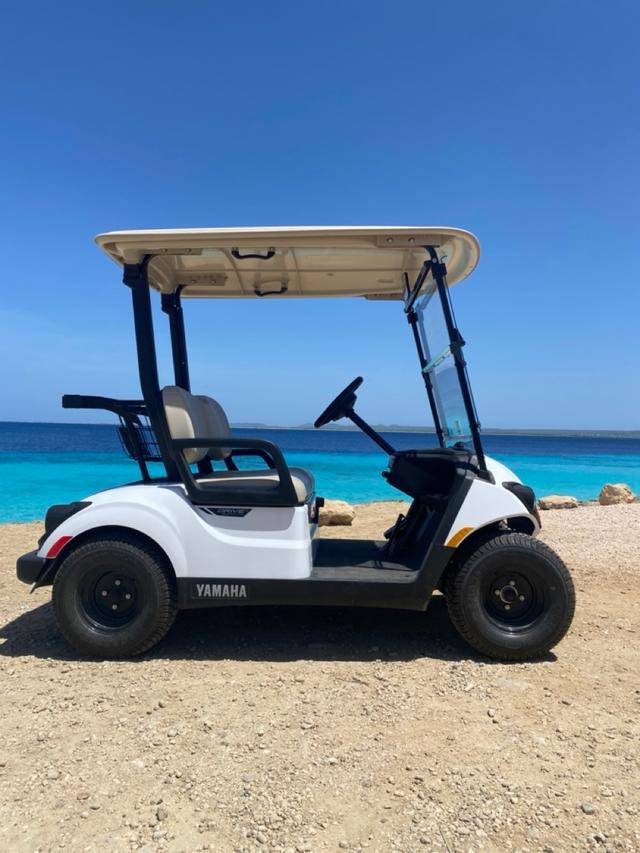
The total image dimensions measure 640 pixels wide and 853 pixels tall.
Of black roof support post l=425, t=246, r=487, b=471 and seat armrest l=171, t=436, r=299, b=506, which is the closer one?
seat armrest l=171, t=436, r=299, b=506

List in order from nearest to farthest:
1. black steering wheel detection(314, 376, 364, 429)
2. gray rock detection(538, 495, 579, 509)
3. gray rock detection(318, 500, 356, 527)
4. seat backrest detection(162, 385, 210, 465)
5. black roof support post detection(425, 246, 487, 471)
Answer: black roof support post detection(425, 246, 487, 471)
seat backrest detection(162, 385, 210, 465)
black steering wheel detection(314, 376, 364, 429)
gray rock detection(318, 500, 356, 527)
gray rock detection(538, 495, 579, 509)

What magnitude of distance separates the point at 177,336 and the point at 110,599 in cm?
224

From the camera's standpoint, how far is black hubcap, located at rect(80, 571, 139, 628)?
11.0ft

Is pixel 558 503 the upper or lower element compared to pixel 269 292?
lower

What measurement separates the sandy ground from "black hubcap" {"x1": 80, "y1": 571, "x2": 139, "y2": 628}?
0.85 ft

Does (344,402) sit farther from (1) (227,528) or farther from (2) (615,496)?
(2) (615,496)

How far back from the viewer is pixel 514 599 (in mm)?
3326

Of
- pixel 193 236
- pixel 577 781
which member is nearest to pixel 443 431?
pixel 193 236

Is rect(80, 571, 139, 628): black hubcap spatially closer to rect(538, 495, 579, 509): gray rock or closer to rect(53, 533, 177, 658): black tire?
rect(53, 533, 177, 658): black tire

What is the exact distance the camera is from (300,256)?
12.9 feet

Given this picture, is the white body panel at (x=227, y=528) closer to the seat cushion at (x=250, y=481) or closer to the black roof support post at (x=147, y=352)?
the seat cushion at (x=250, y=481)

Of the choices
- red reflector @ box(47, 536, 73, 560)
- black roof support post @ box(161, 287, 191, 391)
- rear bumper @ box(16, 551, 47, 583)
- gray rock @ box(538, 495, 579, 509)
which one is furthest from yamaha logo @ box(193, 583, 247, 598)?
gray rock @ box(538, 495, 579, 509)

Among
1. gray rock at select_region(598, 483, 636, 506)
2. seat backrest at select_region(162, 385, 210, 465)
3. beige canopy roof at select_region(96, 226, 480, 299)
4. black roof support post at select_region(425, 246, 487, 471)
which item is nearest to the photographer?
beige canopy roof at select_region(96, 226, 480, 299)

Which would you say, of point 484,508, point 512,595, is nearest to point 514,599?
point 512,595
